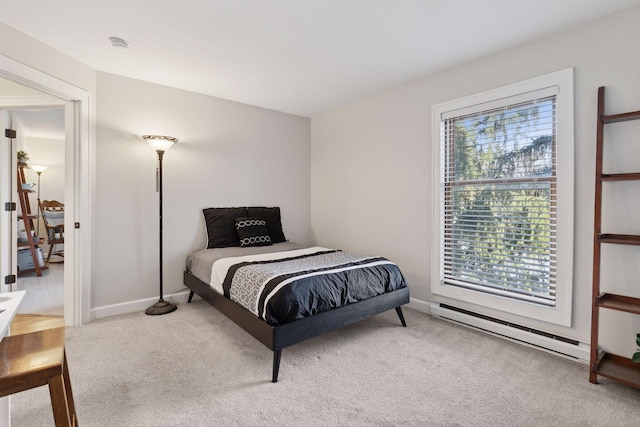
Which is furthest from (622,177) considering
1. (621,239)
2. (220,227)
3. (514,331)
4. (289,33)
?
(220,227)

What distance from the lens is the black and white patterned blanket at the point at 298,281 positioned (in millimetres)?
2090

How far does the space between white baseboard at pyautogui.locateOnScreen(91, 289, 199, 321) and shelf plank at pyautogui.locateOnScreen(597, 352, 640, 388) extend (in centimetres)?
372

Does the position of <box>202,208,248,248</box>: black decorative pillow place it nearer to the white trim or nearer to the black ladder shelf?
the white trim

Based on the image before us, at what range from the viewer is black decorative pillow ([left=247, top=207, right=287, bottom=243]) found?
4027 millimetres

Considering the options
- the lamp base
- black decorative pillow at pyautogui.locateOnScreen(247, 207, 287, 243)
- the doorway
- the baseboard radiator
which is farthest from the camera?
black decorative pillow at pyautogui.locateOnScreen(247, 207, 287, 243)

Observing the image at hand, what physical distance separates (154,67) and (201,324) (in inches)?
97.4

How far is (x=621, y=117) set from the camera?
6.27 feet

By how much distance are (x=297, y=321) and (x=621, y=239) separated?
2.09 m

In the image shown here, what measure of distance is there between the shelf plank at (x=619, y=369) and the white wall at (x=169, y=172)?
11.6 ft

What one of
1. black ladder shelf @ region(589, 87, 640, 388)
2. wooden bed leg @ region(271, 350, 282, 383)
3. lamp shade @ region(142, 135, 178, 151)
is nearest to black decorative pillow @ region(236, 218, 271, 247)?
lamp shade @ region(142, 135, 178, 151)

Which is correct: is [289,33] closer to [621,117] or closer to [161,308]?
[621,117]

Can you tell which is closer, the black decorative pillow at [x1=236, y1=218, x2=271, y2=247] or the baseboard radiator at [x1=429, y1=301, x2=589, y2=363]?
the baseboard radiator at [x1=429, y1=301, x2=589, y2=363]

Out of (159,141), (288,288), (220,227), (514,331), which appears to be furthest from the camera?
(220,227)

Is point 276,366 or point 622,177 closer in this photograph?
point 622,177
